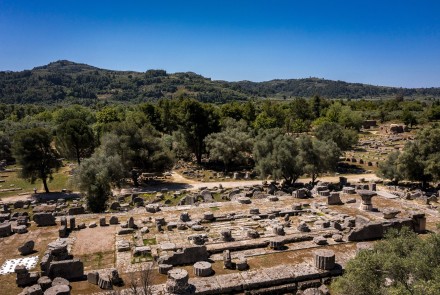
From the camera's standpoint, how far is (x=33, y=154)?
4175 cm

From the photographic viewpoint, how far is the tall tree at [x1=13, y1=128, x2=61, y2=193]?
4125cm

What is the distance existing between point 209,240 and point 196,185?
22.5 m

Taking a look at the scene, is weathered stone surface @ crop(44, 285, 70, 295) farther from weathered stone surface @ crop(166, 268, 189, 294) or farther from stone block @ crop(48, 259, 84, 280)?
weathered stone surface @ crop(166, 268, 189, 294)

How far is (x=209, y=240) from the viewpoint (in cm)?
2288

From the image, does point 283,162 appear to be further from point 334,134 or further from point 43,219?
point 43,219

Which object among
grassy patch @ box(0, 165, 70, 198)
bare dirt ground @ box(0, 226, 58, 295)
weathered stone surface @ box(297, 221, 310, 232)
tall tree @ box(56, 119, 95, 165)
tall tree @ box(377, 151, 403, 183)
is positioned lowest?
grassy patch @ box(0, 165, 70, 198)

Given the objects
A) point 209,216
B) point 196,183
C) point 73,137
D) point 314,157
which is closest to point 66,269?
point 209,216

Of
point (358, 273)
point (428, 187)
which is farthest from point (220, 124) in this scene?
point (358, 273)

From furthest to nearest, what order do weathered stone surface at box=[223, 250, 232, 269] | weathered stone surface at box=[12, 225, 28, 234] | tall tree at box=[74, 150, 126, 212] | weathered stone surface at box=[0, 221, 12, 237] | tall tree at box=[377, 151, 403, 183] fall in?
tall tree at box=[377, 151, 403, 183]
tall tree at box=[74, 150, 126, 212]
weathered stone surface at box=[12, 225, 28, 234]
weathered stone surface at box=[0, 221, 12, 237]
weathered stone surface at box=[223, 250, 232, 269]

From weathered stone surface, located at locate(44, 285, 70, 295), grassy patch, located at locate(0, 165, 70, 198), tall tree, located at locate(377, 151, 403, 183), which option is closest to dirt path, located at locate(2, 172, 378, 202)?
grassy patch, located at locate(0, 165, 70, 198)

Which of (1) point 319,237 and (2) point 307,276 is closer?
(2) point 307,276

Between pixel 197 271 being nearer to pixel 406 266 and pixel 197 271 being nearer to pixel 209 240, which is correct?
pixel 209 240

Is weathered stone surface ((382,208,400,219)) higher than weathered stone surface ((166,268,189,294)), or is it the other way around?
weathered stone surface ((382,208,400,219))

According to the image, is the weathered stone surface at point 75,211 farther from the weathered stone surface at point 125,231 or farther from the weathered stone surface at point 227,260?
the weathered stone surface at point 227,260
